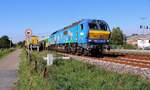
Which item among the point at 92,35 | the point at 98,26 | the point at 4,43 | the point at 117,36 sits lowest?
the point at 4,43

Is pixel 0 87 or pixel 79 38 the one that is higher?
pixel 79 38

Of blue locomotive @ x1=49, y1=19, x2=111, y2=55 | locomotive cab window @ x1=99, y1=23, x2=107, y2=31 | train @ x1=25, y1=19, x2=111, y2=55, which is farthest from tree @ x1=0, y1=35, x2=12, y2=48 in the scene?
locomotive cab window @ x1=99, y1=23, x2=107, y2=31

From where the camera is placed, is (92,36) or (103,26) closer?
(92,36)

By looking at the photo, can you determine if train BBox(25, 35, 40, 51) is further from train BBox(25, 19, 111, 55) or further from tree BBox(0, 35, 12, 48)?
tree BBox(0, 35, 12, 48)

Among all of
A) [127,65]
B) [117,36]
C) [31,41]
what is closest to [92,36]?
[31,41]

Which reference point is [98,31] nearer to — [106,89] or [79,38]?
[79,38]

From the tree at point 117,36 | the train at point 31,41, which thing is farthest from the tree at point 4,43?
the train at point 31,41

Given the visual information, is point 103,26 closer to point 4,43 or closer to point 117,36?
point 117,36

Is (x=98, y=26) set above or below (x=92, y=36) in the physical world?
above

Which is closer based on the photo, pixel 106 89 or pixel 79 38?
pixel 106 89

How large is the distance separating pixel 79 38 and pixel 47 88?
884 inches

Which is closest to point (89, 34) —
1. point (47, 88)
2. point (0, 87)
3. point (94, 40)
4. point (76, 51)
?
point (94, 40)

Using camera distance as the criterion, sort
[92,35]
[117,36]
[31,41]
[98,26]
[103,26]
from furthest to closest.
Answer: [117,36], [103,26], [98,26], [92,35], [31,41]

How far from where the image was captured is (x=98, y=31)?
2933 centimetres
